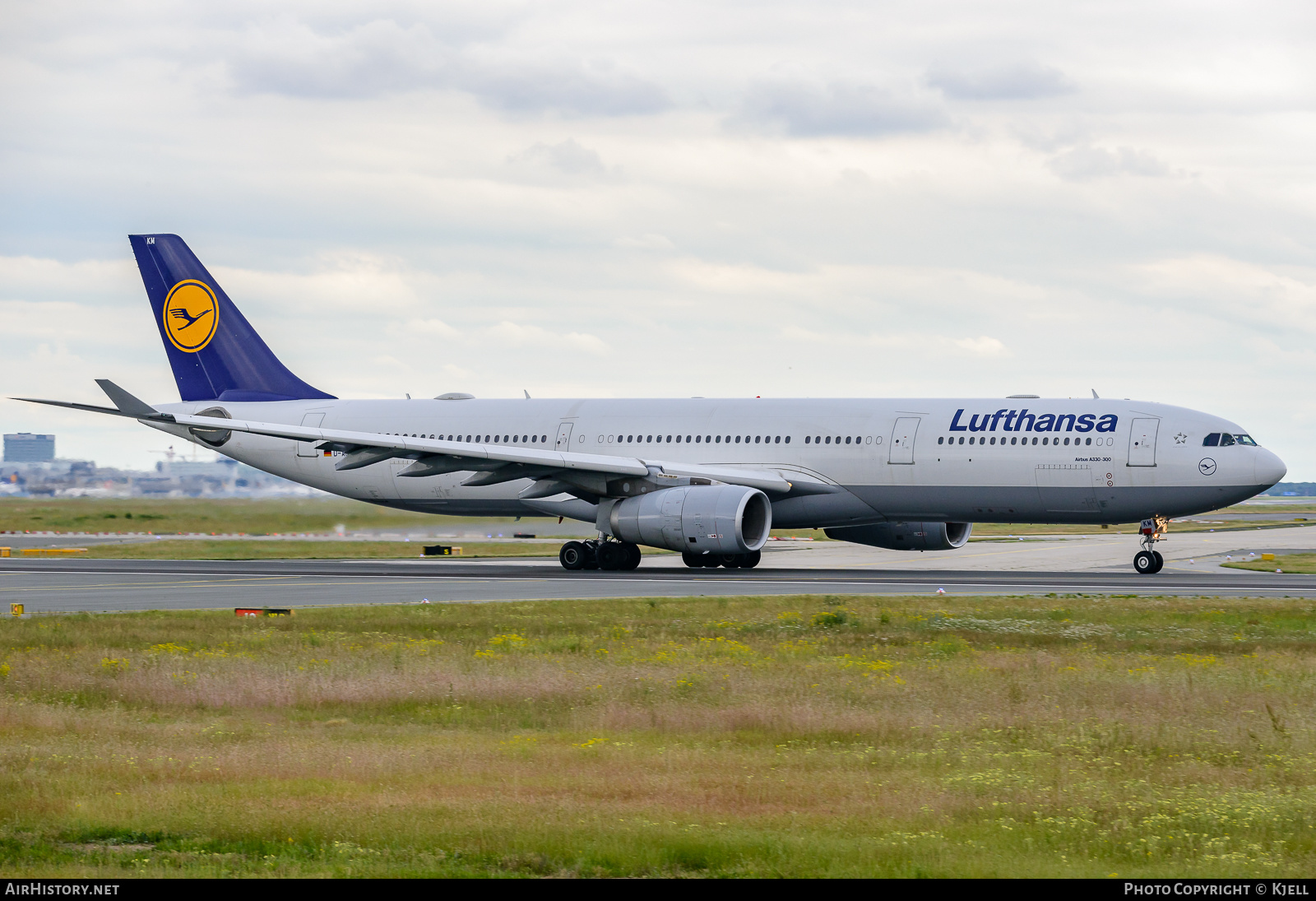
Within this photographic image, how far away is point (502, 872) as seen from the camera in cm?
855

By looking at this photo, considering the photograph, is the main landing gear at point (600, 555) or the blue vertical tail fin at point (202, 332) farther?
the blue vertical tail fin at point (202, 332)

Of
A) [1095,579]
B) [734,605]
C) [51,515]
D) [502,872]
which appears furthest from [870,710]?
[51,515]

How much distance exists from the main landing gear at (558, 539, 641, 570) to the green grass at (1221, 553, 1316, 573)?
15885 millimetres

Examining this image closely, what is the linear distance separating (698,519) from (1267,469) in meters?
12.9

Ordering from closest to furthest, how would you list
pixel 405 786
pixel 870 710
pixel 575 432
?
pixel 405 786
pixel 870 710
pixel 575 432

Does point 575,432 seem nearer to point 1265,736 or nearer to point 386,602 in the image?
point 386,602

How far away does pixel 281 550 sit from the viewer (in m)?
50.2

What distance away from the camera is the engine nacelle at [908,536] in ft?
131

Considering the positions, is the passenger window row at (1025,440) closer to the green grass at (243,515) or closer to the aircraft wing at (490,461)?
the aircraft wing at (490,461)

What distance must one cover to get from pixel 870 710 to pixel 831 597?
41.5 ft

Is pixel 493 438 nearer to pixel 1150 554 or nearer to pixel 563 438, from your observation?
pixel 563 438

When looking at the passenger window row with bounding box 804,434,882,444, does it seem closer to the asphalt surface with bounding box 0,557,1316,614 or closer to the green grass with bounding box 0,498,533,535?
the asphalt surface with bounding box 0,557,1316,614

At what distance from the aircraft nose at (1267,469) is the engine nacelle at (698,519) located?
1114 cm

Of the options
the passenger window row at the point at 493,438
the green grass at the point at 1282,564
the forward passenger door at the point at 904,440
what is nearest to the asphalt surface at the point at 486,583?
the green grass at the point at 1282,564
